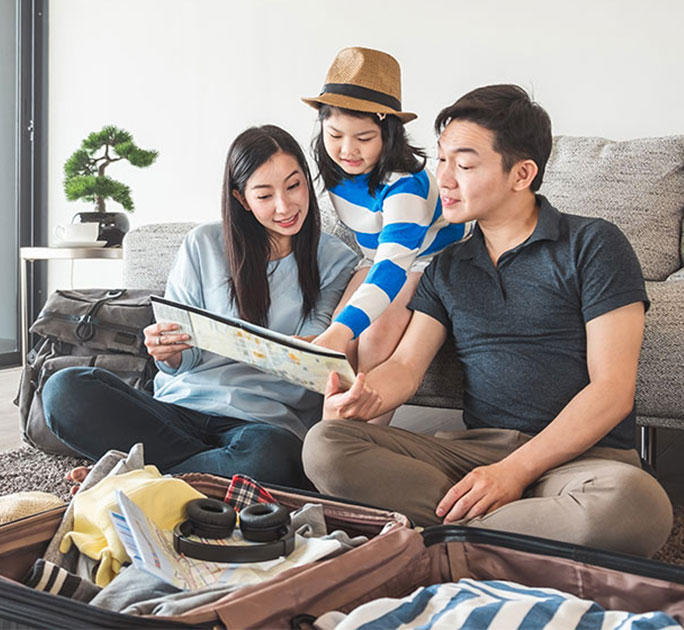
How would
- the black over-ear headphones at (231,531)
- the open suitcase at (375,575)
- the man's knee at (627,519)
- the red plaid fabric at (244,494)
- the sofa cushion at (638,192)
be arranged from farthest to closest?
the sofa cushion at (638,192)
the man's knee at (627,519)
the red plaid fabric at (244,494)
the black over-ear headphones at (231,531)
the open suitcase at (375,575)

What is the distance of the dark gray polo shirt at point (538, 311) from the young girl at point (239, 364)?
356mm

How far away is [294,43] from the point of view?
3154 millimetres

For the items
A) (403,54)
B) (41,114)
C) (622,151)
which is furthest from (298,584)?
(41,114)

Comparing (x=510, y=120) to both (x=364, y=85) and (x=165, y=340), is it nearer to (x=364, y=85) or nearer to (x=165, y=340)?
(x=364, y=85)

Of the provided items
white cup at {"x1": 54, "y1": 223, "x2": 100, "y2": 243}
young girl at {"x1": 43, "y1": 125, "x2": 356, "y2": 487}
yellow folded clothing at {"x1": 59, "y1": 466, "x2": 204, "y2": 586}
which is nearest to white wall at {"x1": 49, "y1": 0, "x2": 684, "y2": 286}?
white cup at {"x1": 54, "y1": 223, "x2": 100, "y2": 243}

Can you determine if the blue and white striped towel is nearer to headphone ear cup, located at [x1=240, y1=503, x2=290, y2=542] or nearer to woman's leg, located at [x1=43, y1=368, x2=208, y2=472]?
headphone ear cup, located at [x1=240, y1=503, x2=290, y2=542]

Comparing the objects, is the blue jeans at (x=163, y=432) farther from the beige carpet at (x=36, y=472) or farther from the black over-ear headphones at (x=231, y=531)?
the black over-ear headphones at (x=231, y=531)

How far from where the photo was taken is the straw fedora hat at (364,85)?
155cm

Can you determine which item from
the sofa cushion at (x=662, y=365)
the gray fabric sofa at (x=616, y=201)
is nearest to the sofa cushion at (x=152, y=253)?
the gray fabric sofa at (x=616, y=201)

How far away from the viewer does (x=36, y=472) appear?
183 cm

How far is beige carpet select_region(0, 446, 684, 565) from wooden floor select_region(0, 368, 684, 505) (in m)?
0.14

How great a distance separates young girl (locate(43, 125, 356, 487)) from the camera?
5.11 feet

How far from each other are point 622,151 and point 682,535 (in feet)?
3.62

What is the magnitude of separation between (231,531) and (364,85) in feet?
3.19
